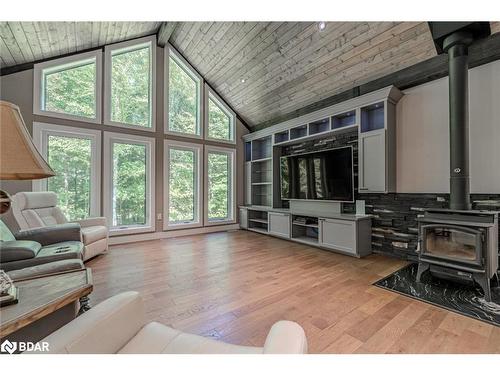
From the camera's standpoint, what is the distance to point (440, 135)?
2.96m

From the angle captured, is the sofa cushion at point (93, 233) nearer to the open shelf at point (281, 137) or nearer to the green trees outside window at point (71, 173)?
the green trees outside window at point (71, 173)

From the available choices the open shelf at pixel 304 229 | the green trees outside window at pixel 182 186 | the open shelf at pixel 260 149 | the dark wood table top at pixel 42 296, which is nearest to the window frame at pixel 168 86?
the green trees outside window at pixel 182 186

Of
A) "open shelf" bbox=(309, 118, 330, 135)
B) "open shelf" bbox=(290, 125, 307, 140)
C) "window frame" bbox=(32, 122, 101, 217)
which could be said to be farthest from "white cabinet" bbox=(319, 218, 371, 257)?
"window frame" bbox=(32, 122, 101, 217)

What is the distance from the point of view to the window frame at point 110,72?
4133 millimetres

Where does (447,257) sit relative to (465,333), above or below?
above

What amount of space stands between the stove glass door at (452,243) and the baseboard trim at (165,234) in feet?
13.1

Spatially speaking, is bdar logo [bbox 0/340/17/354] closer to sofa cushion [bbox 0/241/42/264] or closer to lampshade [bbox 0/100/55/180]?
lampshade [bbox 0/100/55/180]

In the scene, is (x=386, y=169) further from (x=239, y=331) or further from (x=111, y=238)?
(x=111, y=238)

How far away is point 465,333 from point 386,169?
6.85 ft

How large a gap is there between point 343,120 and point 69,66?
483cm

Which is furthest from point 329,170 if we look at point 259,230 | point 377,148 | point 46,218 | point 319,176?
point 46,218
